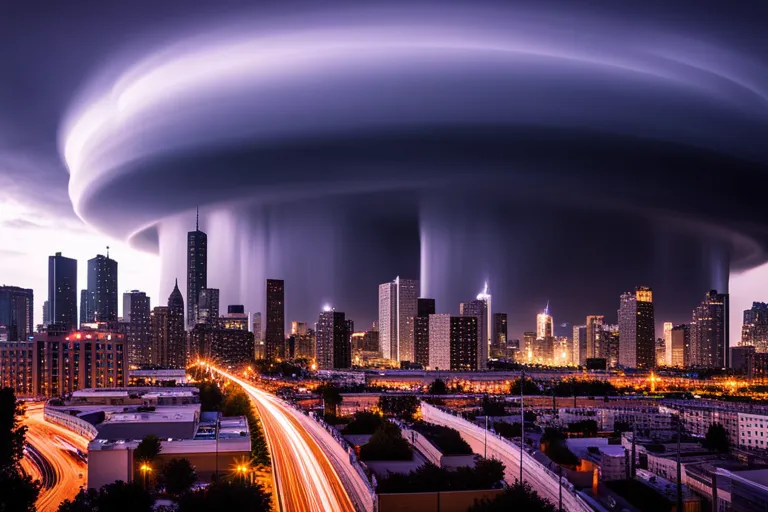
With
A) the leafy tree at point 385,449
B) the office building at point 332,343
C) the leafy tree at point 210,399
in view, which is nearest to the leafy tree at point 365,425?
the leafy tree at point 385,449

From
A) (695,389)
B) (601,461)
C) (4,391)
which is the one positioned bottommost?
(695,389)

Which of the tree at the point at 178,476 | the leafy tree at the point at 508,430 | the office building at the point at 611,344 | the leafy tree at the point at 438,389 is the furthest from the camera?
the office building at the point at 611,344

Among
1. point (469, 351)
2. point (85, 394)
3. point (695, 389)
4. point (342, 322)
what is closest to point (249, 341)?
point (342, 322)

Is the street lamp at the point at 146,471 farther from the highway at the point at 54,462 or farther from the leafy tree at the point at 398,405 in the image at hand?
the leafy tree at the point at 398,405

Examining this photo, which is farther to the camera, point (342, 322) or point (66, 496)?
point (342, 322)

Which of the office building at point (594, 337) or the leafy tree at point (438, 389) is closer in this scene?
the leafy tree at point (438, 389)

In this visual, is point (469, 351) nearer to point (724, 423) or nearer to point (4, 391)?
point (724, 423)

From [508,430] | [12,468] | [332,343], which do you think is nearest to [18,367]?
[12,468]
